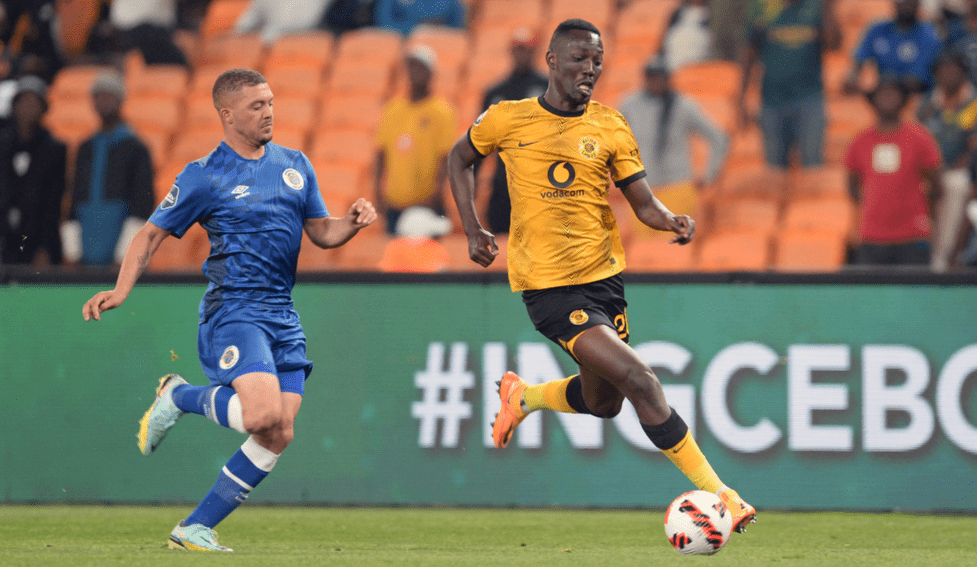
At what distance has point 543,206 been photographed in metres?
5.59

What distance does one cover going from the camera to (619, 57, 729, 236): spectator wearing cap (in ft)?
31.3

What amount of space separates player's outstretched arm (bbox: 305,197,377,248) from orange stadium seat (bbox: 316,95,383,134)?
6.68 m

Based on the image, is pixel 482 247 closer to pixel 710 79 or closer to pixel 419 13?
pixel 710 79

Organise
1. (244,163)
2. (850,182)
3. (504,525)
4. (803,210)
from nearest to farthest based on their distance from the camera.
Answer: (244,163), (504,525), (850,182), (803,210)

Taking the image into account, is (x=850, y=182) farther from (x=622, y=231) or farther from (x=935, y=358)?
(x=935, y=358)

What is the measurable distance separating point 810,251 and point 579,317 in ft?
15.9

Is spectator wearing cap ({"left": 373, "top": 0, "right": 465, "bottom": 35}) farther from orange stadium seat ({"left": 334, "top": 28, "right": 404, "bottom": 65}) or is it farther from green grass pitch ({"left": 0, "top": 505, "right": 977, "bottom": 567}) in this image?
green grass pitch ({"left": 0, "top": 505, "right": 977, "bottom": 567})

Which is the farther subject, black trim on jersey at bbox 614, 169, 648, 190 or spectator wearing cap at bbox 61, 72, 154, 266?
spectator wearing cap at bbox 61, 72, 154, 266

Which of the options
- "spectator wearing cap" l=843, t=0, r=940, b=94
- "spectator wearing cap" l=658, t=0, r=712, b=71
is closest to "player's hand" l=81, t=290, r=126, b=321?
"spectator wearing cap" l=843, t=0, r=940, b=94

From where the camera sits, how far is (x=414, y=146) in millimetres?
9992

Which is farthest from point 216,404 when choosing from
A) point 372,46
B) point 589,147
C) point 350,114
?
point 372,46

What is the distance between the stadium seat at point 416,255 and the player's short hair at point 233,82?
3.79m

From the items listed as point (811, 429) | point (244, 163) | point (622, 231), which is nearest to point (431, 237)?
point (622, 231)

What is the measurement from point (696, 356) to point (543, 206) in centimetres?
218
